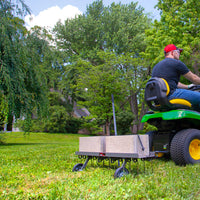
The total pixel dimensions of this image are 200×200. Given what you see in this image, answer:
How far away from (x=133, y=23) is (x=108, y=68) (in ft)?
25.6

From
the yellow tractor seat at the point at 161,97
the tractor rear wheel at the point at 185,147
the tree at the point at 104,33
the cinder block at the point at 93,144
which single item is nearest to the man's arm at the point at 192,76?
the yellow tractor seat at the point at 161,97

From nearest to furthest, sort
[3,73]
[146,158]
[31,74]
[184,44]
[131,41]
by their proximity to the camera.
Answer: [146,158] < [3,73] < [31,74] < [184,44] < [131,41]

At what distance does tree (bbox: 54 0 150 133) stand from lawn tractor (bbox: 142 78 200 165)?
1663cm

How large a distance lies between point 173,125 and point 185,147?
51 centimetres

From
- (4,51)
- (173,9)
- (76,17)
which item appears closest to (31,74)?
(4,51)

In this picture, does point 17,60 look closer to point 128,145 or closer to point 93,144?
point 93,144

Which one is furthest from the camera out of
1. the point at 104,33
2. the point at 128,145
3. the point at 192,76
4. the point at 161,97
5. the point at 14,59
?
the point at 104,33

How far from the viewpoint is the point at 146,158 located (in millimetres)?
2844

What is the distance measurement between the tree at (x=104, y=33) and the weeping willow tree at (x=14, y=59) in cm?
1228

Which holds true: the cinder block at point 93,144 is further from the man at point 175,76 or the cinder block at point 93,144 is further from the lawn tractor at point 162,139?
the man at point 175,76

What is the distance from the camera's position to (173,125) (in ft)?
12.4

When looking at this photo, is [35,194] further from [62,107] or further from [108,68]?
[62,107]

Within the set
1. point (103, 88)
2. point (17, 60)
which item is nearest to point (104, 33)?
point (103, 88)

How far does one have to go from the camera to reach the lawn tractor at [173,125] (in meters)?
3.37
